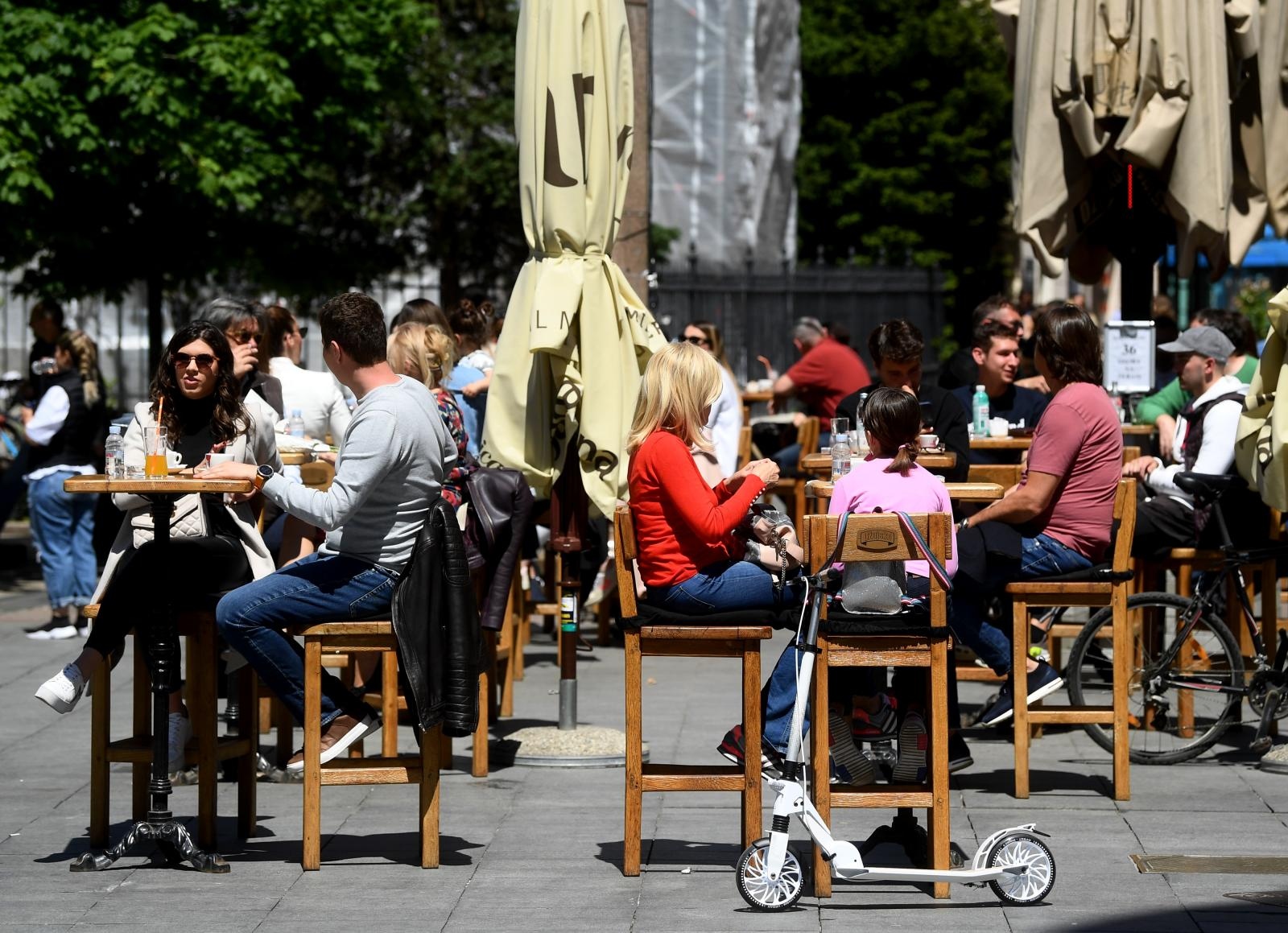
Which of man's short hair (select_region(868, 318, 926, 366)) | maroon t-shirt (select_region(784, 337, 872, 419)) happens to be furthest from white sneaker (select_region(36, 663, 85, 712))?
maroon t-shirt (select_region(784, 337, 872, 419))

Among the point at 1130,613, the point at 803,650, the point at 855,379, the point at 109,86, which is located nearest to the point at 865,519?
the point at 803,650

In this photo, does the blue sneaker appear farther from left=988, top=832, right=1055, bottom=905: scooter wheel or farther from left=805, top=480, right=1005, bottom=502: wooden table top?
left=988, top=832, right=1055, bottom=905: scooter wheel

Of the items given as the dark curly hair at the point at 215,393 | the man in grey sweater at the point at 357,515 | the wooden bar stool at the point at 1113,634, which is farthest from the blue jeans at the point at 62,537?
the wooden bar stool at the point at 1113,634

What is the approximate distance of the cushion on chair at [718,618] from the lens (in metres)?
6.46

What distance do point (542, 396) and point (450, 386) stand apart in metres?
2.01

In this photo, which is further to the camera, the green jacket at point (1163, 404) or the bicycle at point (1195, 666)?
the green jacket at point (1163, 404)

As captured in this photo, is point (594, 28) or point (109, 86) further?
point (109, 86)

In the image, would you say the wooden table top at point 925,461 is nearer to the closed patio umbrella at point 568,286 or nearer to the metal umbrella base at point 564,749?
the closed patio umbrella at point 568,286

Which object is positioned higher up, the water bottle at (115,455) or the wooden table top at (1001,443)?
the water bottle at (115,455)

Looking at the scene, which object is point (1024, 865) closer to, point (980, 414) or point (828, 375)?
point (980, 414)

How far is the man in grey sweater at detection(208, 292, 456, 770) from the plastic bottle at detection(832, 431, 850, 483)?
1978 millimetres

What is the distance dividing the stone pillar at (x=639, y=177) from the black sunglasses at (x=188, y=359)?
3.94 metres

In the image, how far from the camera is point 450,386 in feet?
34.4

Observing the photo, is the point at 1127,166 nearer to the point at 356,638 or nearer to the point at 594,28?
the point at 594,28
